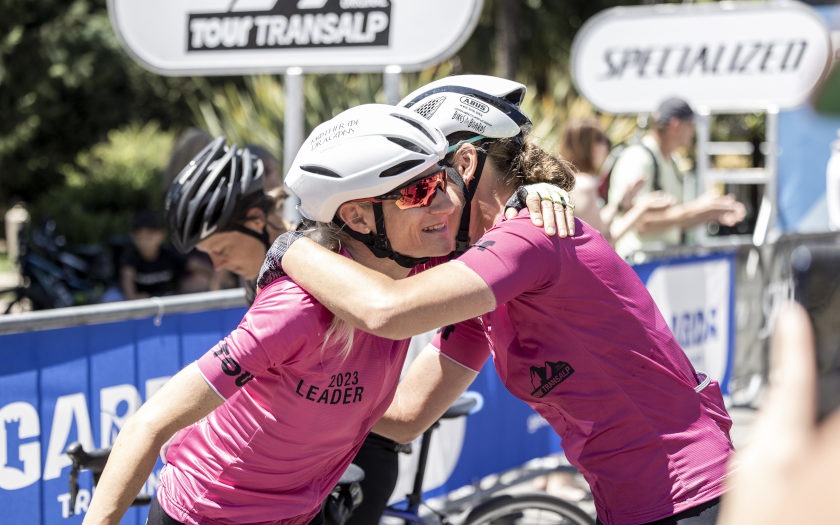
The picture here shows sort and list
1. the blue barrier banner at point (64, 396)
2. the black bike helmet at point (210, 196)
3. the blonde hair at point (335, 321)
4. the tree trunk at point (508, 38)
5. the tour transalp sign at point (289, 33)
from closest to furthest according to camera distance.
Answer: the blonde hair at point (335, 321) < the black bike helmet at point (210, 196) < the blue barrier banner at point (64, 396) < the tour transalp sign at point (289, 33) < the tree trunk at point (508, 38)

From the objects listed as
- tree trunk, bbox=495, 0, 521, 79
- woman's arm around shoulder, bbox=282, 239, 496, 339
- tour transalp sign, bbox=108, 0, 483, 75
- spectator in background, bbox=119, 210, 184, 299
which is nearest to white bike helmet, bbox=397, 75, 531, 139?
woman's arm around shoulder, bbox=282, 239, 496, 339

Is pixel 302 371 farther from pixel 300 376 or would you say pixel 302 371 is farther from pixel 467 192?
pixel 467 192

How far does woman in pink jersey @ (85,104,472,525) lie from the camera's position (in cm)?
222

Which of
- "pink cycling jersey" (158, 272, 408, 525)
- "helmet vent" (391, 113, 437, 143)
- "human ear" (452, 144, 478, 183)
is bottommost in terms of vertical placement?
"pink cycling jersey" (158, 272, 408, 525)

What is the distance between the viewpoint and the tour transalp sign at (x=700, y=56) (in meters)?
9.84

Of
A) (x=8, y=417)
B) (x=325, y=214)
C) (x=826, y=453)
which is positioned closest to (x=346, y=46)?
(x=8, y=417)

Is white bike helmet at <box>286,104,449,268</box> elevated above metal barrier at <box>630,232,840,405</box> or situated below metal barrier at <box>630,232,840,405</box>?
above

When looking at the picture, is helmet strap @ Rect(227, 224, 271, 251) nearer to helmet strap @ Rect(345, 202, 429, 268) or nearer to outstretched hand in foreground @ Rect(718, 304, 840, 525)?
helmet strap @ Rect(345, 202, 429, 268)

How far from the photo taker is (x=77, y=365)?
156 inches

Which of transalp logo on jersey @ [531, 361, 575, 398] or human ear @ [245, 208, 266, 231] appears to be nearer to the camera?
transalp logo on jersey @ [531, 361, 575, 398]

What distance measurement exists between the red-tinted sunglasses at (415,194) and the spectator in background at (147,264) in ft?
24.5

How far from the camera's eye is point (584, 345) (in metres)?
2.40

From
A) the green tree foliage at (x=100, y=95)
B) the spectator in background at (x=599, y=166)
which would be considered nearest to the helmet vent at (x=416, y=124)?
the spectator in background at (x=599, y=166)

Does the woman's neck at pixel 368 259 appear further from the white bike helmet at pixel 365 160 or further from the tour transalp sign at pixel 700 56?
the tour transalp sign at pixel 700 56
